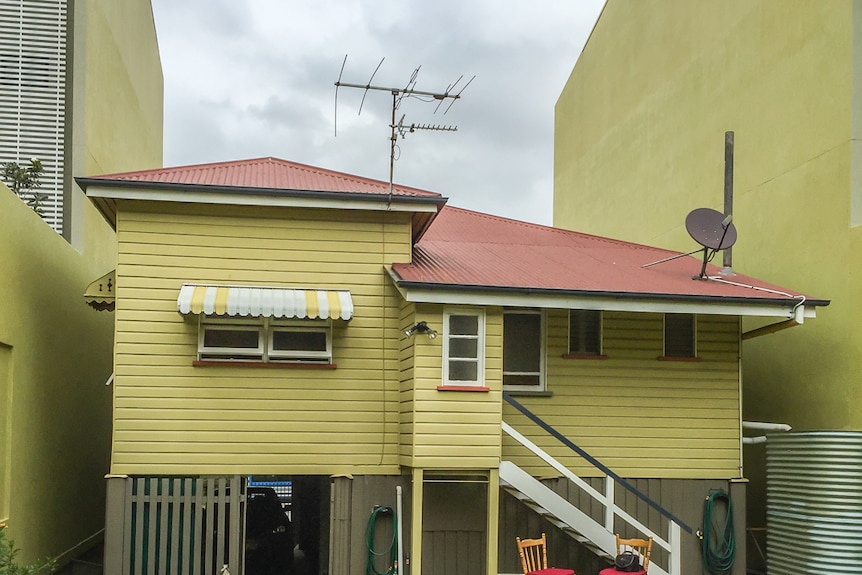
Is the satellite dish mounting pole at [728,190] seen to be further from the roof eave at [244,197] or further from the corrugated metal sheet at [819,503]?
the roof eave at [244,197]

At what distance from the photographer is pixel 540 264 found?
1650 cm

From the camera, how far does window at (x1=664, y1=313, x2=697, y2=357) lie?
1645 centimetres

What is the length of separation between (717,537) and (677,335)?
10.3 feet

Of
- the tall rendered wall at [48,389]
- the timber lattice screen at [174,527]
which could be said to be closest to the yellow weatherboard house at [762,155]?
the timber lattice screen at [174,527]

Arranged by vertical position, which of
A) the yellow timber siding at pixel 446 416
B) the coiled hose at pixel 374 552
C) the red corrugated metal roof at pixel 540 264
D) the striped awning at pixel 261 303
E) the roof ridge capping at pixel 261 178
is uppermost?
the roof ridge capping at pixel 261 178

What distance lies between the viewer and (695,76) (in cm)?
2261

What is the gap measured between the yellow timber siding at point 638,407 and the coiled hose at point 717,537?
41 cm

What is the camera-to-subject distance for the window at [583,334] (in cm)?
1623

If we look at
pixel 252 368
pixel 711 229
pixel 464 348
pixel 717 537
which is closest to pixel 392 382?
pixel 464 348

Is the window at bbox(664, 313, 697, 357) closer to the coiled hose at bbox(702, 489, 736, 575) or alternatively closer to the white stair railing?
the coiled hose at bbox(702, 489, 736, 575)

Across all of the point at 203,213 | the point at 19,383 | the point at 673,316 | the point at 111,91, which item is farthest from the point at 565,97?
the point at 19,383

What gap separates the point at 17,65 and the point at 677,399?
12593 millimetres

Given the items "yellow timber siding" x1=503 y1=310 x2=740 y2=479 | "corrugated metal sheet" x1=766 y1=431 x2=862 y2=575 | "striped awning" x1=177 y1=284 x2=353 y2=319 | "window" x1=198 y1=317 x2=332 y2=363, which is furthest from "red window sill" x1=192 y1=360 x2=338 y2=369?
"corrugated metal sheet" x1=766 y1=431 x2=862 y2=575

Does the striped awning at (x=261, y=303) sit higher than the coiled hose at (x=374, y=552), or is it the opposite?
the striped awning at (x=261, y=303)
